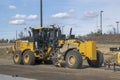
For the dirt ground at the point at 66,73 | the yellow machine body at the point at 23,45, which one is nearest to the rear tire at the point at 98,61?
the dirt ground at the point at 66,73

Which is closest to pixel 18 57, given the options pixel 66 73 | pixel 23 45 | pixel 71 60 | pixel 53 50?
pixel 23 45

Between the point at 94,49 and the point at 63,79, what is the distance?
6325 mm

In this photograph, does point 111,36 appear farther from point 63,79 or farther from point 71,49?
point 63,79

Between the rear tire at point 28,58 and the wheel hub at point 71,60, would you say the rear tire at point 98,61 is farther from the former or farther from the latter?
the rear tire at point 28,58

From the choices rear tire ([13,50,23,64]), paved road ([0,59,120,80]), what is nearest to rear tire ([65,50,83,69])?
paved road ([0,59,120,80])

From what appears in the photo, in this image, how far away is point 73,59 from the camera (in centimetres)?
2338

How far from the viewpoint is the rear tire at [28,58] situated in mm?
26797

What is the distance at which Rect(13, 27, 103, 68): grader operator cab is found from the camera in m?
23.3

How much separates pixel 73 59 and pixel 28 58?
16.1 ft

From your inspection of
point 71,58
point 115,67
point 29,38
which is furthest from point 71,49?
point 29,38

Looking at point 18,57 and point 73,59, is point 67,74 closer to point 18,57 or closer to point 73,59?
point 73,59

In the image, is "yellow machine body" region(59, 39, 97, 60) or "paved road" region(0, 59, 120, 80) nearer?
"paved road" region(0, 59, 120, 80)

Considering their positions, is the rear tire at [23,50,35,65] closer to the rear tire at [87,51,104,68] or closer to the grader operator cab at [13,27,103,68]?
the grader operator cab at [13,27,103,68]

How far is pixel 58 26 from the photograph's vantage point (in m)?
26.6
